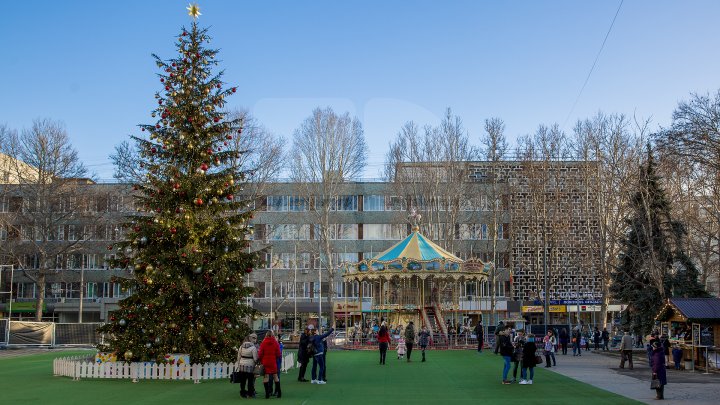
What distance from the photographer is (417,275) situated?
132ft

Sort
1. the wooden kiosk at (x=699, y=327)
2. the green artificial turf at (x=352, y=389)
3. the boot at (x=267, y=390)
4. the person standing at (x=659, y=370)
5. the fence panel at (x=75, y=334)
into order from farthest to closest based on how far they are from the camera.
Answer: the fence panel at (x=75, y=334) → the wooden kiosk at (x=699, y=327) → the boot at (x=267, y=390) → the person standing at (x=659, y=370) → the green artificial turf at (x=352, y=389)

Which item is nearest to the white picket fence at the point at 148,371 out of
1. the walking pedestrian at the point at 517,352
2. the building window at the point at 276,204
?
the walking pedestrian at the point at 517,352

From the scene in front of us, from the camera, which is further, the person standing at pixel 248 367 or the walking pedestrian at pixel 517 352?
the walking pedestrian at pixel 517 352

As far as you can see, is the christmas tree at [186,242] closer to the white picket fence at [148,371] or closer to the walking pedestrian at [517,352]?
the white picket fence at [148,371]

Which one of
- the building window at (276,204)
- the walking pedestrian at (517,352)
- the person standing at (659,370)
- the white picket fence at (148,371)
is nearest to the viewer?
the person standing at (659,370)

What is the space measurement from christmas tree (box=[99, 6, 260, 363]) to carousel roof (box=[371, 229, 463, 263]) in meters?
17.8

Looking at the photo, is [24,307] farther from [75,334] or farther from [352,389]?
[352,389]

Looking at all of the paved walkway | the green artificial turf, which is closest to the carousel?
the paved walkway

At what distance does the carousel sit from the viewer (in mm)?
40125

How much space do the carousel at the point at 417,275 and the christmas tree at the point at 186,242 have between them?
17344 mm

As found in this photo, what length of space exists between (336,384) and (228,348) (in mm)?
4034

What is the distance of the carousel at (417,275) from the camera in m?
40.1

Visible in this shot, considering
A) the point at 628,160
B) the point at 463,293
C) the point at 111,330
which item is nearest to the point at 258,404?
the point at 111,330

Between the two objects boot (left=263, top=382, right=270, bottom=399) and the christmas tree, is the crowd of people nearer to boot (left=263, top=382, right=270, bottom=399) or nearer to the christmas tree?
boot (left=263, top=382, right=270, bottom=399)
